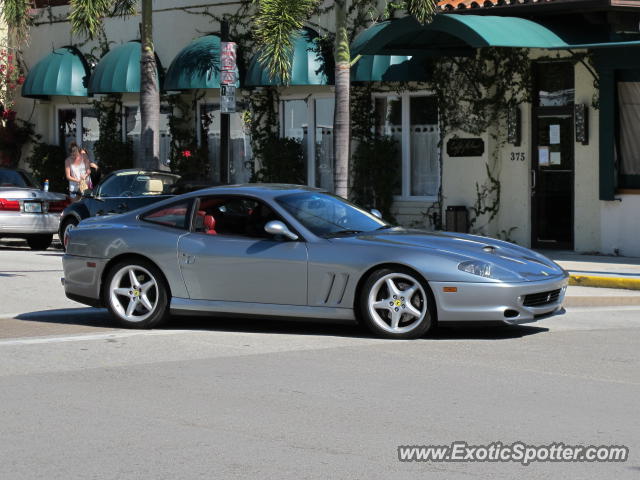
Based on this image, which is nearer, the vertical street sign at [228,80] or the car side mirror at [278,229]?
the car side mirror at [278,229]

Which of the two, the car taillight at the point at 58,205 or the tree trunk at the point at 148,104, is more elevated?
the tree trunk at the point at 148,104

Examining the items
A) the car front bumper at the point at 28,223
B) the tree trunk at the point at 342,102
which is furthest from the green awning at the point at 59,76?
the tree trunk at the point at 342,102

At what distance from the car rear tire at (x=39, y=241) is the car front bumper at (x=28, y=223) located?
322 millimetres

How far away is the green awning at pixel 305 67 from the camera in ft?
80.4

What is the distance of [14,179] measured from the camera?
2375cm

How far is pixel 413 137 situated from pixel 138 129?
828 centimetres

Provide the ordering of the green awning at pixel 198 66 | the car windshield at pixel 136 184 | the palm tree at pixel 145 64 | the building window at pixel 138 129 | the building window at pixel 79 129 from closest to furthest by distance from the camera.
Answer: the car windshield at pixel 136 184, the palm tree at pixel 145 64, the green awning at pixel 198 66, the building window at pixel 138 129, the building window at pixel 79 129

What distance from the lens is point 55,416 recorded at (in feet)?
26.3

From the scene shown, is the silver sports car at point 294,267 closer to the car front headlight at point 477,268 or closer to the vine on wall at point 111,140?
the car front headlight at point 477,268

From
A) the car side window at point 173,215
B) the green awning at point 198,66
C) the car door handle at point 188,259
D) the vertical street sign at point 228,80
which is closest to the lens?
the car door handle at point 188,259

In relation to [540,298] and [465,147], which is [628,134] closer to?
[465,147]

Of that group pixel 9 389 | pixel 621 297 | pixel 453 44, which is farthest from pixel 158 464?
pixel 453 44

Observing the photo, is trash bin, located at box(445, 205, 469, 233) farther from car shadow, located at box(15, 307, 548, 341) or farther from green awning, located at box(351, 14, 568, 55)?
car shadow, located at box(15, 307, 548, 341)

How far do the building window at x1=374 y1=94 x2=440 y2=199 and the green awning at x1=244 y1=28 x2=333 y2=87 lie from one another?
1240 millimetres
